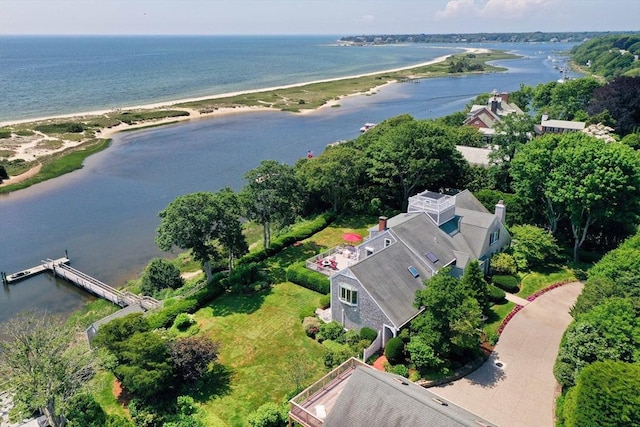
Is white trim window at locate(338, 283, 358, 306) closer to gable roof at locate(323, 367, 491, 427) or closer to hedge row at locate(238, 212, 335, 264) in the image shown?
gable roof at locate(323, 367, 491, 427)

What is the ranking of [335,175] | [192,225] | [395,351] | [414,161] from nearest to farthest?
[395,351] → [192,225] → [414,161] → [335,175]

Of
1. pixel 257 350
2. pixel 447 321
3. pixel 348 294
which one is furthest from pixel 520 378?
pixel 257 350

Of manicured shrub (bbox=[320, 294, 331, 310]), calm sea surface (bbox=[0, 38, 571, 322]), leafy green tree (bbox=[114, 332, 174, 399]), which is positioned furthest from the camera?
calm sea surface (bbox=[0, 38, 571, 322])

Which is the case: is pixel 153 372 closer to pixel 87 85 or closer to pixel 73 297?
pixel 73 297

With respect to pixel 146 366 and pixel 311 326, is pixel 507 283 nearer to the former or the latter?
pixel 311 326

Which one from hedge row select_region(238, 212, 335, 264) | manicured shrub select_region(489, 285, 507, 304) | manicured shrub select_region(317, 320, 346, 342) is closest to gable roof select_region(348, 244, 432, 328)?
manicured shrub select_region(317, 320, 346, 342)

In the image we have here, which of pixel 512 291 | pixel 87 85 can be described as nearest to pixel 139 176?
pixel 512 291
